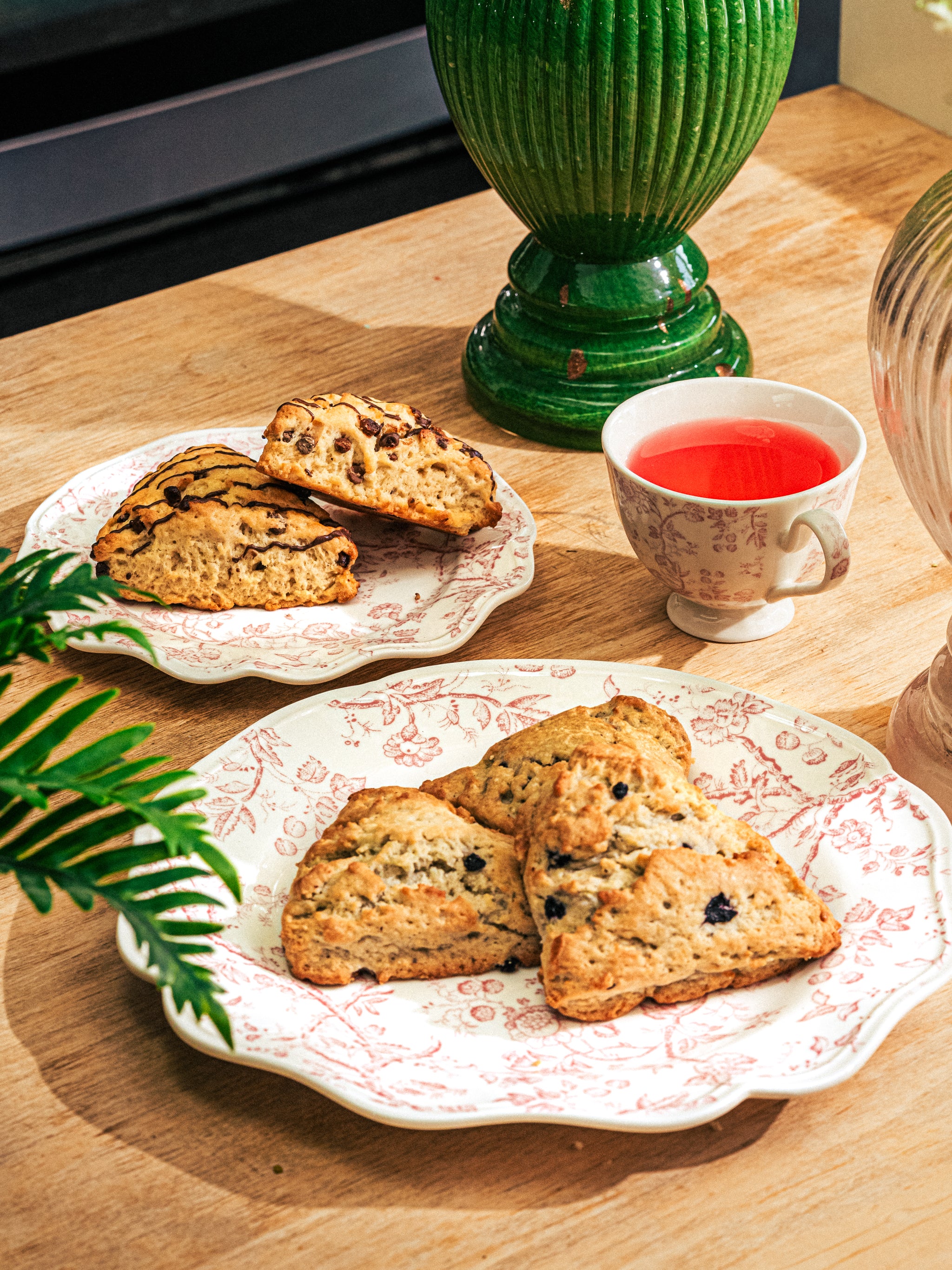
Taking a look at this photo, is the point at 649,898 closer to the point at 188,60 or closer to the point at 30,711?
the point at 30,711

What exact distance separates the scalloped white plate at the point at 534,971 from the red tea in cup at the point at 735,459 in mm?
128

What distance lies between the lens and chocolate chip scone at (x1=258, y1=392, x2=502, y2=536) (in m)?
0.81

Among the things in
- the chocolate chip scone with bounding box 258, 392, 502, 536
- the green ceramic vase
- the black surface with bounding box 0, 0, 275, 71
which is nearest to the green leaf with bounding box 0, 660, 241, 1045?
the chocolate chip scone with bounding box 258, 392, 502, 536

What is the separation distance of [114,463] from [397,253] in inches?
18.3

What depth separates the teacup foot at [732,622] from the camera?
801 mm

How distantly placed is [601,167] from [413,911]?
0.55 meters

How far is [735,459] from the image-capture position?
0.78 meters

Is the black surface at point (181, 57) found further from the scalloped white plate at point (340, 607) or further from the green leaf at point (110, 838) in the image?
the green leaf at point (110, 838)

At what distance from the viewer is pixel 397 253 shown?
1.27 m

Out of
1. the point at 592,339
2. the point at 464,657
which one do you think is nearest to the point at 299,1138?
the point at 464,657

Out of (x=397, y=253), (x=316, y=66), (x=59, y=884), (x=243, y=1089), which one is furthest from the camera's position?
(x=316, y=66)

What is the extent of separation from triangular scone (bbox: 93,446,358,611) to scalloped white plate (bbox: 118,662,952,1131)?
127 mm

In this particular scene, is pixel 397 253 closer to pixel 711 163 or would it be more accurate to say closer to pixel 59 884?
pixel 711 163

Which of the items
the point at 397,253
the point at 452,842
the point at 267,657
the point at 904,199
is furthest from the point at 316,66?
the point at 452,842
